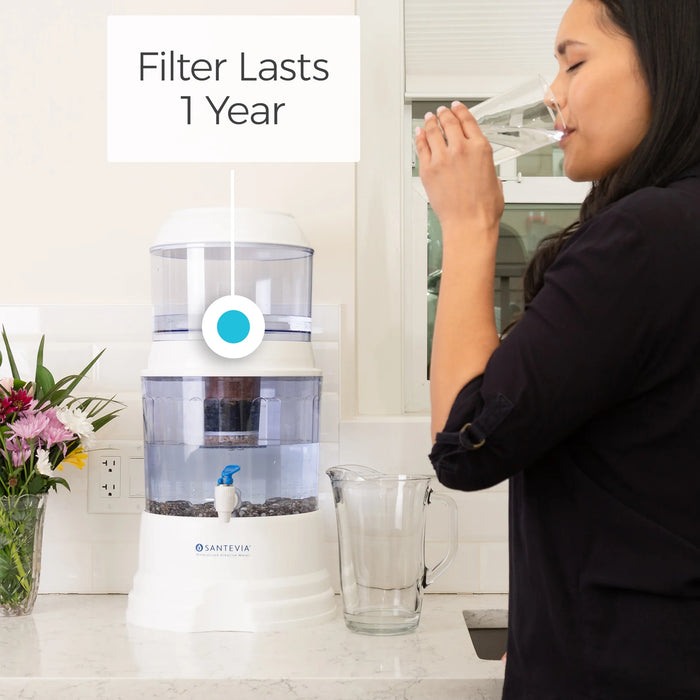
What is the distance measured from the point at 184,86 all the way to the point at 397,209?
0.41m

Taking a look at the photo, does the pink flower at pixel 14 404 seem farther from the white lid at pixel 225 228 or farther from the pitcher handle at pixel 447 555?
the pitcher handle at pixel 447 555

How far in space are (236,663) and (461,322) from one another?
551 millimetres

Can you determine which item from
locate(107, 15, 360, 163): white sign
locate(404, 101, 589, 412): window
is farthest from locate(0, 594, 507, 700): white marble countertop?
locate(107, 15, 360, 163): white sign

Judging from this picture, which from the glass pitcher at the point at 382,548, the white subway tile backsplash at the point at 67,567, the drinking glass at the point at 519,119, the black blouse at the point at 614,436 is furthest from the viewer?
the white subway tile backsplash at the point at 67,567

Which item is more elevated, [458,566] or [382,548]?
[382,548]

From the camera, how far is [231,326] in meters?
1.28

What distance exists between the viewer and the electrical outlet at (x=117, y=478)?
1.56 m

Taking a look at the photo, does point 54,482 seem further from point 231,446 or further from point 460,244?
point 460,244

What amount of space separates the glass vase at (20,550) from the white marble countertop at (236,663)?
3cm

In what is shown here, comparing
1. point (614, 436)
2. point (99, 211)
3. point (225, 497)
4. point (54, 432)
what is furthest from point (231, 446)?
point (614, 436)

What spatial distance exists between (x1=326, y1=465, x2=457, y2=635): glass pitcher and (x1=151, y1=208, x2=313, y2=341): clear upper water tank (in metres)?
0.28

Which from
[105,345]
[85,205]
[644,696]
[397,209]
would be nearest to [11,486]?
[105,345]

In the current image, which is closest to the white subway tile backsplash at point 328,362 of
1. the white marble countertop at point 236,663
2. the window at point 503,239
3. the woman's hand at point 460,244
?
the window at point 503,239

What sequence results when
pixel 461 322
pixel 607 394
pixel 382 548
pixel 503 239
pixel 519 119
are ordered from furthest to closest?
pixel 503 239 < pixel 382 548 < pixel 519 119 < pixel 461 322 < pixel 607 394
